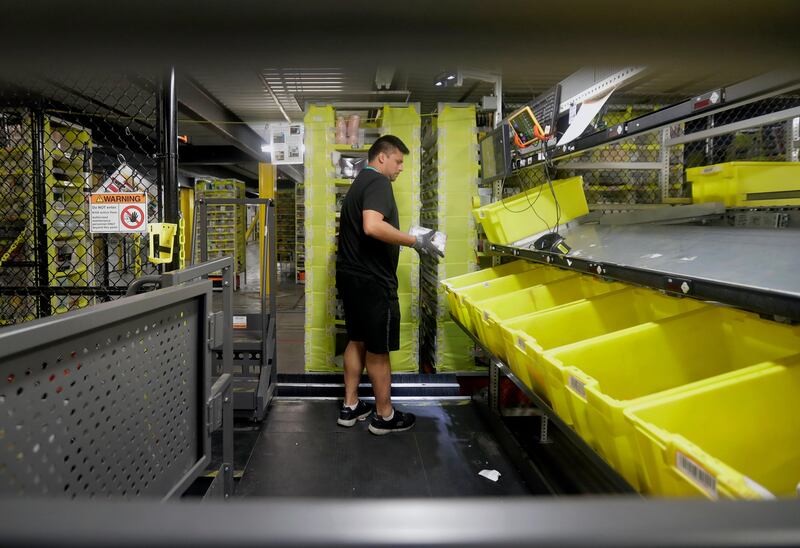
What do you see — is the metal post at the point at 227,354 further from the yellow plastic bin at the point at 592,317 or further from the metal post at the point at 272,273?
the metal post at the point at 272,273

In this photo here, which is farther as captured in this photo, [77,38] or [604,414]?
[604,414]

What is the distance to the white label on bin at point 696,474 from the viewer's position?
972 mm

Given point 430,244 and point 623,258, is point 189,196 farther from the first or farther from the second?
point 623,258

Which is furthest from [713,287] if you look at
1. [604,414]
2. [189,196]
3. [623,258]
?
[189,196]

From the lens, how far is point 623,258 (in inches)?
86.4

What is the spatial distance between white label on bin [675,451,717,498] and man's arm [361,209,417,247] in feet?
8.31

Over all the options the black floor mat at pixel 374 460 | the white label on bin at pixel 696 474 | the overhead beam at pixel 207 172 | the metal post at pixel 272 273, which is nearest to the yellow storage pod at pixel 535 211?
the black floor mat at pixel 374 460

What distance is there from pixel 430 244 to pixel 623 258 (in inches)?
71.5

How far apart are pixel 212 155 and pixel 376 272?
22.6ft

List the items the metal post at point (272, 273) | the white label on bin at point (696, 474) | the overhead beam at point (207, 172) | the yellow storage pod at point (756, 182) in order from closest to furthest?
1. the white label on bin at point (696, 474)
2. the yellow storage pod at point (756, 182)
3. the metal post at point (272, 273)
4. the overhead beam at point (207, 172)

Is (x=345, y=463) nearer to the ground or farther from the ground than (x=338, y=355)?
nearer to the ground

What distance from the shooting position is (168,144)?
8.32 feet

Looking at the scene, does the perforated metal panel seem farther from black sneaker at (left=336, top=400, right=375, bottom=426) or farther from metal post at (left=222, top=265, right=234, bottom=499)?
black sneaker at (left=336, top=400, right=375, bottom=426)

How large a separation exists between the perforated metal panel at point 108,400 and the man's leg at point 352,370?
2214 millimetres
